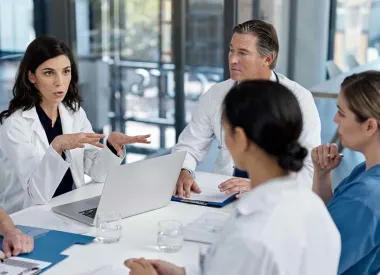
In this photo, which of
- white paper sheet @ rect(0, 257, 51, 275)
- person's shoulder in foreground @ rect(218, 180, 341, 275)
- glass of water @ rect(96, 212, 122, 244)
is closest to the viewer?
person's shoulder in foreground @ rect(218, 180, 341, 275)

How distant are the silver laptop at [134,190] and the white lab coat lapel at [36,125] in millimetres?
485

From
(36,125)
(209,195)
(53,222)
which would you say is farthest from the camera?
(36,125)

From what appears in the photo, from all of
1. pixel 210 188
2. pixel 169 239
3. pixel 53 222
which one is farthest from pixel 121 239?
pixel 210 188

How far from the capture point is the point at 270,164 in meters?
1.41

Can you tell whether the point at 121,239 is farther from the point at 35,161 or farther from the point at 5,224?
the point at 35,161

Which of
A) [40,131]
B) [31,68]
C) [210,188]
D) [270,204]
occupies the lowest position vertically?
[210,188]

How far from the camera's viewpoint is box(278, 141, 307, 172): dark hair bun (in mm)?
1398

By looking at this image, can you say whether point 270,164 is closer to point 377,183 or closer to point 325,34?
point 377,183

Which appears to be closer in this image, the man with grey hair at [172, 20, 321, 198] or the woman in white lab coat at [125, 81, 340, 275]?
the woman in white lab coat at [125, 81, 340, 275]

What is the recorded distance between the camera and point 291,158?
4.58 ft

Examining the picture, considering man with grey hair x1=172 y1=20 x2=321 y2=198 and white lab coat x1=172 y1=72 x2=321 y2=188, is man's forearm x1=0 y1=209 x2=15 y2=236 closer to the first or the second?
man with grey hair x1=172 y1=20 x2=321 y2=198

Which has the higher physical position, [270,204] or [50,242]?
[270,204]

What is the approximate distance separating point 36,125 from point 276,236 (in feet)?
5.73

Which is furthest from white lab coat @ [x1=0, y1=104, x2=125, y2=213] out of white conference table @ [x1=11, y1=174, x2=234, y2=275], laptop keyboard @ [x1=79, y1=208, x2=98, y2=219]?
laptop keyboard @ [x1=79, y1=208, x2=98, y2=219]
